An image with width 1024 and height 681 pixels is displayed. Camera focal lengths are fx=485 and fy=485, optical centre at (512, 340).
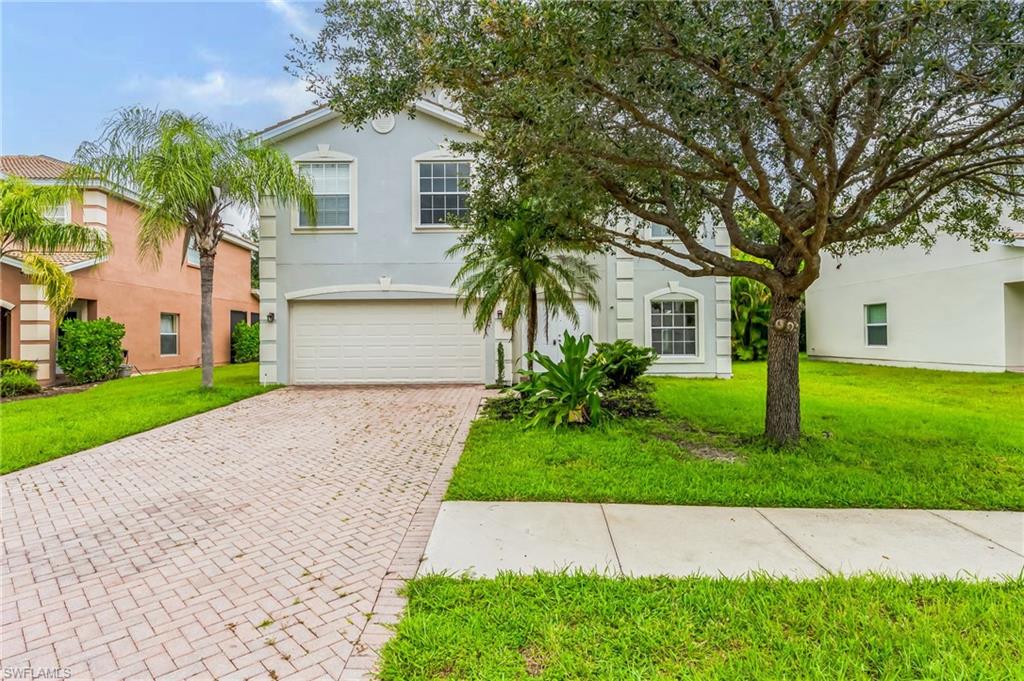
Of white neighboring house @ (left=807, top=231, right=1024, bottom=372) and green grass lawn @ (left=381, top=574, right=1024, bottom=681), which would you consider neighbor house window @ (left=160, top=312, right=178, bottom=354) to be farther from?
white neighboring house @ (left=807, top=231, right=1024, bottom=372)

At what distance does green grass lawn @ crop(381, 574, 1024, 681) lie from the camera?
2.41 metres

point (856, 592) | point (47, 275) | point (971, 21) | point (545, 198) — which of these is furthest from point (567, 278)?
point (47, 275)

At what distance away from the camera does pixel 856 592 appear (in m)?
3.06

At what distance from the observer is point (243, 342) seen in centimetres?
2153

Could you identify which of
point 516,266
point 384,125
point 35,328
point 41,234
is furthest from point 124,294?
point 516,266

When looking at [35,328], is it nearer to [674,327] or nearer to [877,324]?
[674,327]

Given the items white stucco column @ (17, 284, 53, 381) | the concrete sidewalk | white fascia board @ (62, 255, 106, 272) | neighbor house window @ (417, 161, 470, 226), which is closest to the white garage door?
neighbor house window @ (417, 161, 470, 226)

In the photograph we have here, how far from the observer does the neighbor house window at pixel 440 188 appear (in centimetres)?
1292

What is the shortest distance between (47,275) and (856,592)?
16.1 metres

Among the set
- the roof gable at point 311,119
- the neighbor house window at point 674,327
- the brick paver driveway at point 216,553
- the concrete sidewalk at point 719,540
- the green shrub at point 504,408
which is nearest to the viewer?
the brick paver driveway at point 216,553

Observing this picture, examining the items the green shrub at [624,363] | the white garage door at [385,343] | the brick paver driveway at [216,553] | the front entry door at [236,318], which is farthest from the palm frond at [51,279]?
the green shrub at [624,363]

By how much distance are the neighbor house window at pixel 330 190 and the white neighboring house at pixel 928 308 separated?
54.5 feet

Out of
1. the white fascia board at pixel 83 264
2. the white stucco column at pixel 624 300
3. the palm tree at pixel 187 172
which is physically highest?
the palm tree at pixel 187 172

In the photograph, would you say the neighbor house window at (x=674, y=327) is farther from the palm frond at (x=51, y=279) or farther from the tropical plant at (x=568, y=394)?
the palm frond at (x=51, y=279)
